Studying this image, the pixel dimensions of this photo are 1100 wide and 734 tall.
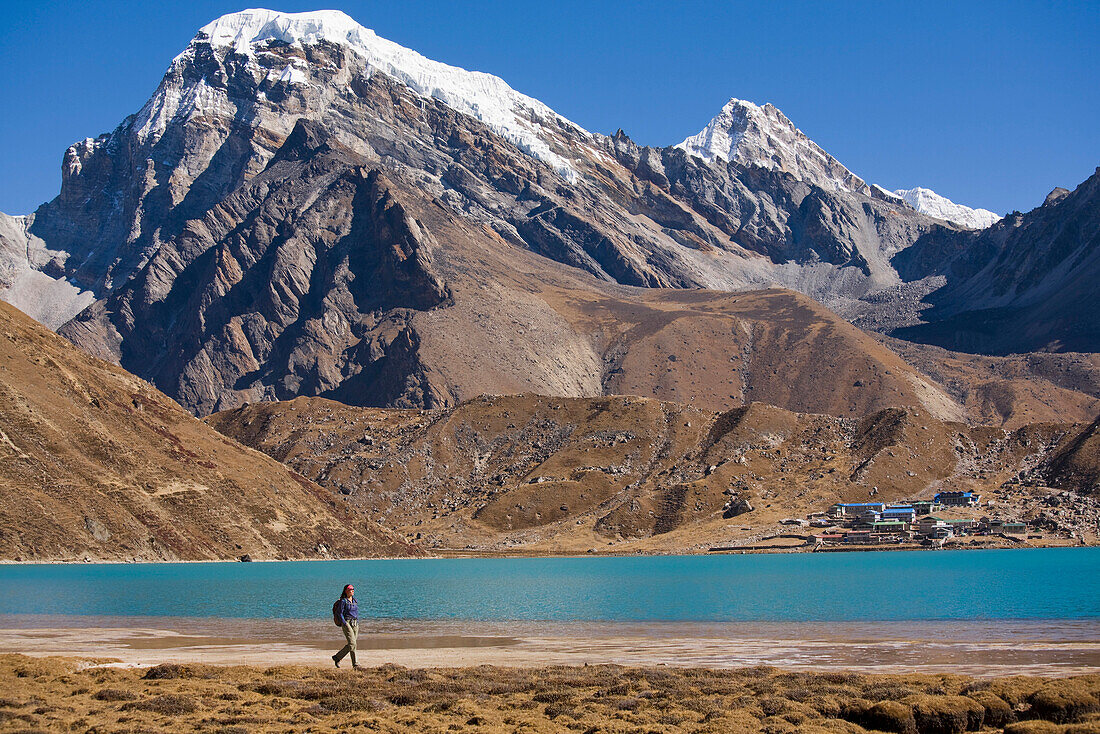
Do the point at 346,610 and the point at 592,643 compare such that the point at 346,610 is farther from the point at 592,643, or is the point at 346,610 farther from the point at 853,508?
the point at 853,508

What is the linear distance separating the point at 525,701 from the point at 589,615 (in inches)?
1408

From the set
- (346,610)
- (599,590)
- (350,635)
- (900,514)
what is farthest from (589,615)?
(900,514)

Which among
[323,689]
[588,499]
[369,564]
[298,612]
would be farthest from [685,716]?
[588,499]

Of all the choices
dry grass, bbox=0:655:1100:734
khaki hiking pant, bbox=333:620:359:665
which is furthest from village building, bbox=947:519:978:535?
khaki hiking pant, bbox=333:620:359:665

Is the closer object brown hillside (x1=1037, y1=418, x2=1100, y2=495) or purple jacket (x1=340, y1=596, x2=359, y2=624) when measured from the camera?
purple jacket (x1=340, y1=596, x2=359, y2=624)

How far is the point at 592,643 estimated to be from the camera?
170 feet

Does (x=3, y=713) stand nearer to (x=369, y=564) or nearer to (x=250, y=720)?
(x=250, y=720)

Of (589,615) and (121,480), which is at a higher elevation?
(121,480)

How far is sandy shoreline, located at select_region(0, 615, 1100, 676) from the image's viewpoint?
4262 centimetres

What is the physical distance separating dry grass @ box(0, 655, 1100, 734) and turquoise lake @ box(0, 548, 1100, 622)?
28.8m

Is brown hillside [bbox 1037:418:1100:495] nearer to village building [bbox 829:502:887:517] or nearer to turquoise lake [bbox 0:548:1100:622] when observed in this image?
village building [bbox 829:502:887:517]

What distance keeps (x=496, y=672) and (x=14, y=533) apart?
3470 inches

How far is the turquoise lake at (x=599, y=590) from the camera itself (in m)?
67.7

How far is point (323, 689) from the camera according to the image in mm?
33469
